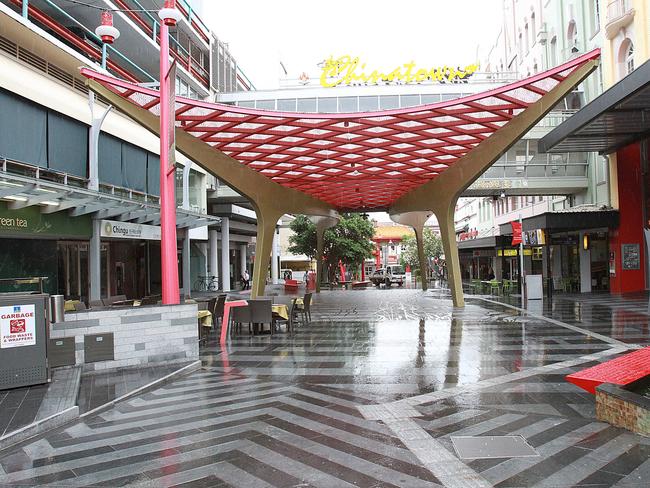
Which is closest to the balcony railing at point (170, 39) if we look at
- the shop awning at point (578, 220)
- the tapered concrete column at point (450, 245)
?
the tapered concrete column at point (450, 245)

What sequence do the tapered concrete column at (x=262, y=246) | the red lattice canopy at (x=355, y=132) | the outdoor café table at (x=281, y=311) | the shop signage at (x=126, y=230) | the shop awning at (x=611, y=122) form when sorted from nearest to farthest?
the outdoor café table at (x=281, y=311)
the red lattice canopy at (x=355, y=132)
the shop awning at (x=611, y=122)
the shop signage at (x=126, y=230)
the tapered concrete column at (x=262, y=246)

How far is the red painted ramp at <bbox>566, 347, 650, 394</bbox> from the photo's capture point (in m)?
5.86

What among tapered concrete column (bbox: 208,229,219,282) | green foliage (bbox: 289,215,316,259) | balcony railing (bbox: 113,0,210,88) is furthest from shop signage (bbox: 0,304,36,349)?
green foliage (bbox: 289,215,316,259)

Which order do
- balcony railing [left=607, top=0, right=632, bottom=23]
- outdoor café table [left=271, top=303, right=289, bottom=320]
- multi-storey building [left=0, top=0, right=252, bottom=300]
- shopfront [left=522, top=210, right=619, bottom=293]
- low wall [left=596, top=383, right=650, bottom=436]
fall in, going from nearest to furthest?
1. low wall [left=596, top=383, right=650, bottom=436]
2. outdoor café table [left=271, top=303, right=289, bottom=320]
3. multi-storey building [left=0, top=0, right=252, bottom=300]
4. balcony railing [left=607, top=0, right=632, bottom=23]
5. shopfront [left=522, top=210, right=619, bottom=293]

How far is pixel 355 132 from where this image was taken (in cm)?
1711

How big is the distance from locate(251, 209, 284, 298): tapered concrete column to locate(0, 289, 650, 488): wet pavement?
10.4 metres

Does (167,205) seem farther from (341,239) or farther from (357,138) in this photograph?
(341,239)

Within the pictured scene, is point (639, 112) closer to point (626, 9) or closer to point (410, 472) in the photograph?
point (626, 9)

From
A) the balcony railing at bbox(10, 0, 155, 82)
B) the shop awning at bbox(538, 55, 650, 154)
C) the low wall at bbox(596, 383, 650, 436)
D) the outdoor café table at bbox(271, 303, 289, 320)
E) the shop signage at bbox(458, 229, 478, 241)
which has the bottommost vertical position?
the low wall at bbox(596, 383, 650, 436)

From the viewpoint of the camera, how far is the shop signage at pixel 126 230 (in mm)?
20516

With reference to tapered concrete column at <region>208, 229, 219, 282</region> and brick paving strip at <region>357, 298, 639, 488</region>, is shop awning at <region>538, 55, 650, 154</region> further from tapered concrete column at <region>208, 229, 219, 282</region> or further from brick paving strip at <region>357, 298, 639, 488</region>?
tapered concrete column at <region>208, 229, 219, 282</region>

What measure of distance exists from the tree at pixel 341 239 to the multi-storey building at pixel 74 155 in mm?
14785

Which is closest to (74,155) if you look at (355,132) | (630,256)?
(355,132)

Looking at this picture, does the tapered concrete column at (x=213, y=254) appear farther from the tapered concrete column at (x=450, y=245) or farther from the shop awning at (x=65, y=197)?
the tapered concrete column at (x=450, y=245)
